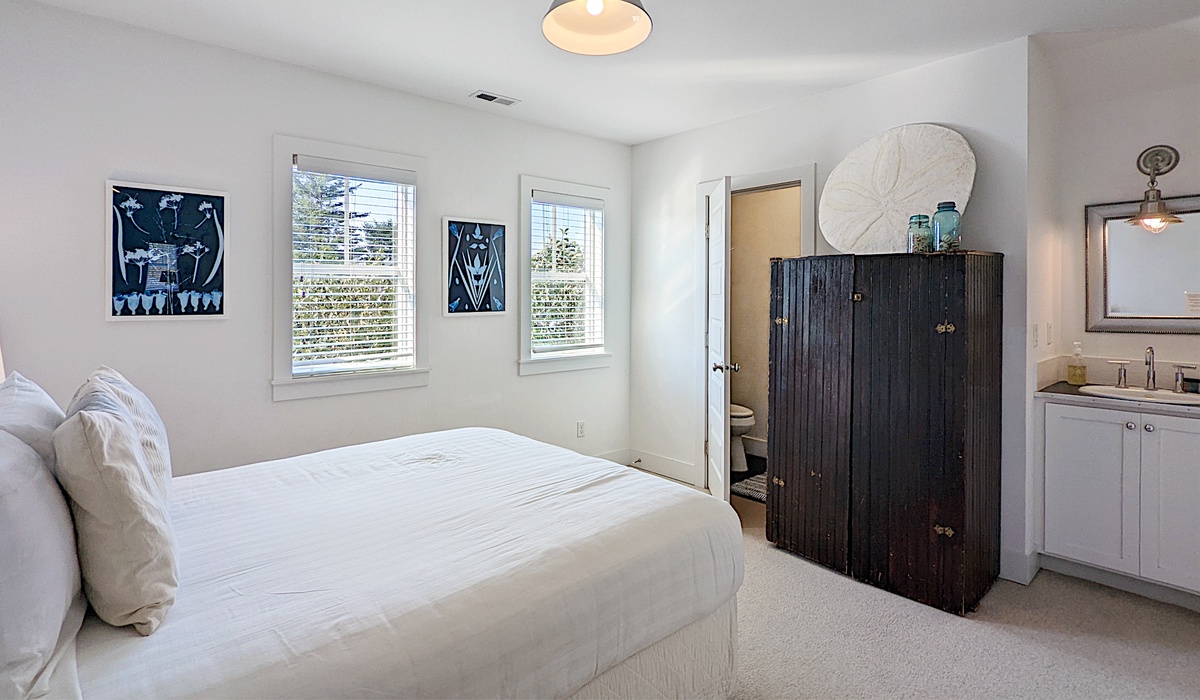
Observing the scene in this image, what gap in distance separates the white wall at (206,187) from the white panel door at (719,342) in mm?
1356

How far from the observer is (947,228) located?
9.28ft

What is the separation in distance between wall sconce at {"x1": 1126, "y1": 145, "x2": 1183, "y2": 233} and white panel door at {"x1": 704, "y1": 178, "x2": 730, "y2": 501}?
208 cm

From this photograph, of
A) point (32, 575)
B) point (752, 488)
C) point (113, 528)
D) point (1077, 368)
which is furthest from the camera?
point (752, 488)

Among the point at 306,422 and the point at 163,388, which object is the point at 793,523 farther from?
the point at 163,388

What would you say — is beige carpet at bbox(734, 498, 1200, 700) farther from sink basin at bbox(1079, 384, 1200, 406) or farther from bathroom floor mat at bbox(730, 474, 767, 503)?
bathroom floor mat at bbox(730, 474, 767, 503)

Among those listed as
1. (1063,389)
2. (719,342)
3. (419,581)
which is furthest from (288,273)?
(1063,389)

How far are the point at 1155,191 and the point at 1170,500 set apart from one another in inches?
60.3

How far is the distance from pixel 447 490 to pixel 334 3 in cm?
210

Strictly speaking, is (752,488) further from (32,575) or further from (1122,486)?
(32,575)

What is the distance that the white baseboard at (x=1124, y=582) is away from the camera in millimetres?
2719

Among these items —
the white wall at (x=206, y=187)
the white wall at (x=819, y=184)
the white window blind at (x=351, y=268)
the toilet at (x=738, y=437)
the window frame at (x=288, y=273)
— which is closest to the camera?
the white wall at (x=206, y=187)

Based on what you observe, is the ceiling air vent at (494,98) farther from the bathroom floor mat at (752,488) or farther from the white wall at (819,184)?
the bathroom floor mat at (752,488)

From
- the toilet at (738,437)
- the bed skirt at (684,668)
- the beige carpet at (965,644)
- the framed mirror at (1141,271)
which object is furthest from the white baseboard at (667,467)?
the framed mirror at (1141,271)

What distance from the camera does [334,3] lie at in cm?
259
